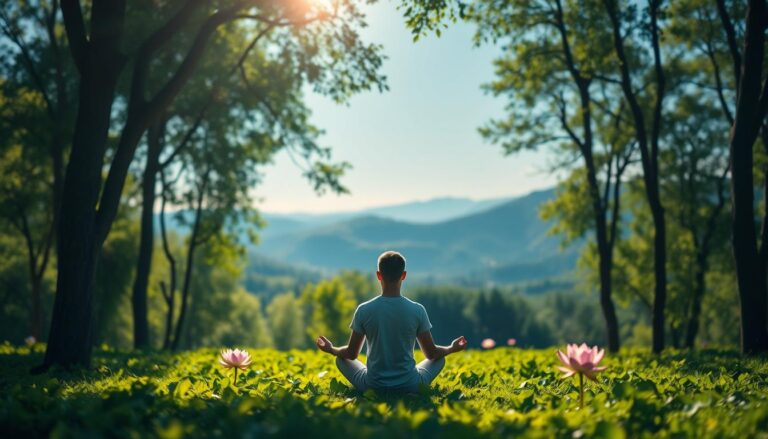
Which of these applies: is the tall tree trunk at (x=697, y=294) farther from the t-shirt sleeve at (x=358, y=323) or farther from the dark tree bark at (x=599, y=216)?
the t-shirt sleeve at (x=358, y=323)

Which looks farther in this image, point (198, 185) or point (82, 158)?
point (198, 185)

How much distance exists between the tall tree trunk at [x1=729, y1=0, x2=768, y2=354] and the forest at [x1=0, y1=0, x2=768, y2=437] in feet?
0.11

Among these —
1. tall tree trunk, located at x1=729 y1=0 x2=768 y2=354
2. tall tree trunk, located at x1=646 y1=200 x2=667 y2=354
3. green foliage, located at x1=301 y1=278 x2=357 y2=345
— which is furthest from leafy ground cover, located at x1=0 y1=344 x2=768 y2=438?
green foliage, located at x1=301 y1=278 x2=357 y2=345

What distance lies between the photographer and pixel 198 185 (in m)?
21.5

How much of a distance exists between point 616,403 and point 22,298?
36691mm

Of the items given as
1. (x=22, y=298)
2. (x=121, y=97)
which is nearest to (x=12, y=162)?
(x=121, y=97)

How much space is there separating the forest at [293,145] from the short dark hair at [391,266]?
55.5 inches

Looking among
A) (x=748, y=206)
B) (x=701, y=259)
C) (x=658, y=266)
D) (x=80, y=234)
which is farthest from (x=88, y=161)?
(x=701, y=259)

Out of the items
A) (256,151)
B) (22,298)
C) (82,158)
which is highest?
(256,151)

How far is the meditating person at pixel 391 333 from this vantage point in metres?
6.35

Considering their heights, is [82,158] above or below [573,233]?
above

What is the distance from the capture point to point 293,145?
16203mm

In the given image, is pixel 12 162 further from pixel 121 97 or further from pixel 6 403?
pixel 6 403

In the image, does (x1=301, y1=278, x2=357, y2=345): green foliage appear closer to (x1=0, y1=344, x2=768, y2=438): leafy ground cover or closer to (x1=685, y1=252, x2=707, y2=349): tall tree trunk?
(x1=685, y1=252, x2=707, y2=349): tall tree trunk
